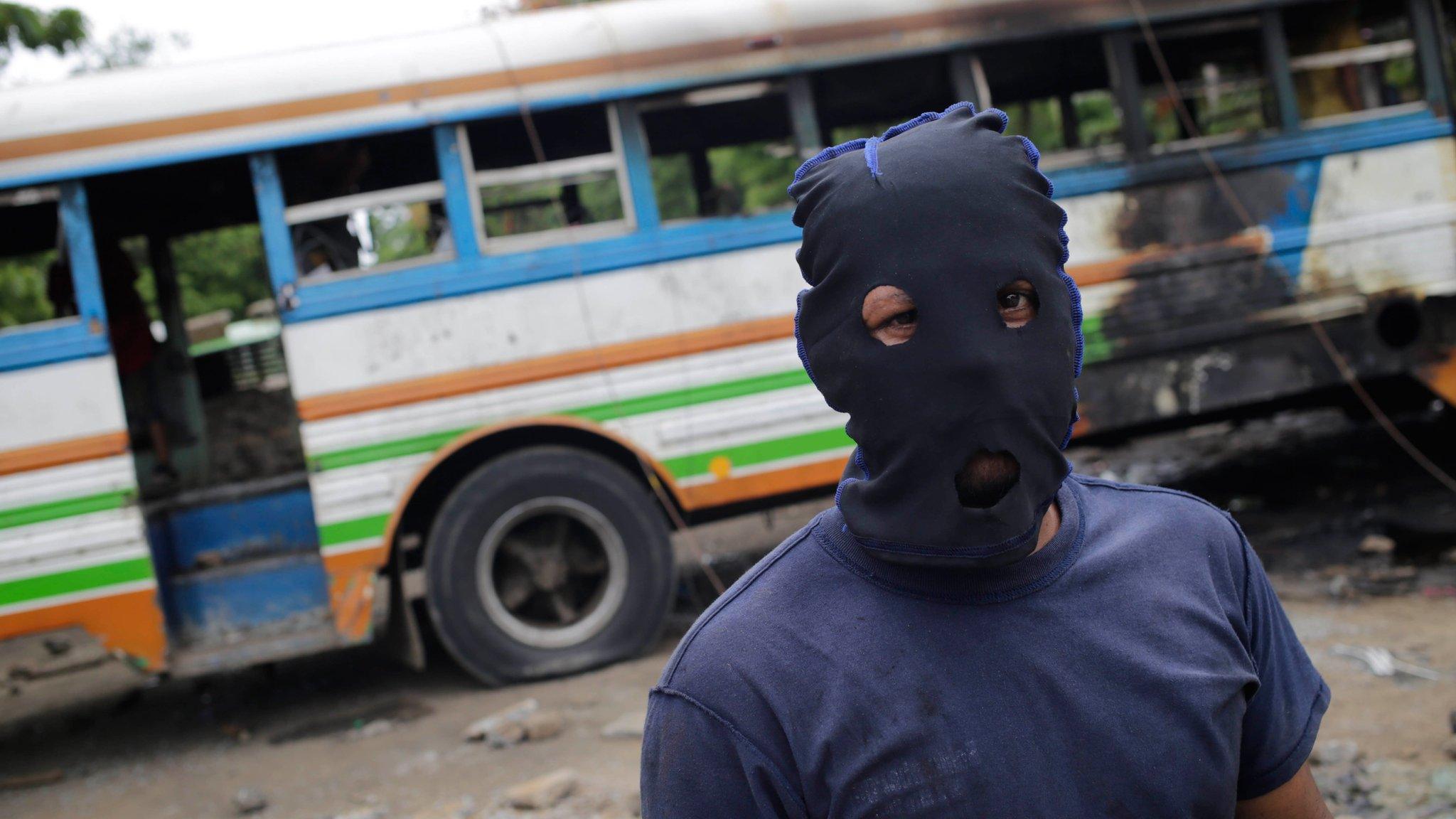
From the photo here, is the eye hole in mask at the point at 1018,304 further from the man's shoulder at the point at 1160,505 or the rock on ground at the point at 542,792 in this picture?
the rock on ground at the point at 542,792

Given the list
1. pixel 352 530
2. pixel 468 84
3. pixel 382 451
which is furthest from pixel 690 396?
pixel 468 84

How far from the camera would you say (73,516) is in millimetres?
4676

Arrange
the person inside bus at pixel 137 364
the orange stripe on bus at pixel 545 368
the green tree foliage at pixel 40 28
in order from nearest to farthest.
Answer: the orange stripe on bus at pixel 545 368 < the person inside bus at pixel 137 364 < the green tree foliage at pixel 40 28

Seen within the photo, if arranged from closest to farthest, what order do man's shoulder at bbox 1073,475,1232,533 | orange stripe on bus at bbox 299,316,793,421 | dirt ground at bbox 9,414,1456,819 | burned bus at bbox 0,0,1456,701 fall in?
man's shoulder at bbox 1073,475,1232,533 → dirt ground at bbox 9,414,1456,819 → burned bus at bbox 0,0,1456,701 → orange stripe on bus at bbox 299,316,793,421

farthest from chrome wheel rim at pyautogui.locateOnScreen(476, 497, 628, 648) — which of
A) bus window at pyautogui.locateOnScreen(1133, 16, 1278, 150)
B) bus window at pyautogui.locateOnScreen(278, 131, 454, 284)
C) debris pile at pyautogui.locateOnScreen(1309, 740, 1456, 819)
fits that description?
bus window at pyautogui.locateOnScreen(1133, 16, 1278, 150)

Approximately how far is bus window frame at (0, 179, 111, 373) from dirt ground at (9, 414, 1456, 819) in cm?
181

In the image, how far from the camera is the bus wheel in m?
4.90

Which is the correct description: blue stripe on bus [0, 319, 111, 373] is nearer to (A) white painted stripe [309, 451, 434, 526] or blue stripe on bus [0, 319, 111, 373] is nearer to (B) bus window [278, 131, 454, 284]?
(B) bus window [278, 131, 454, 284]

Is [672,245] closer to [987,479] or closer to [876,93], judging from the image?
[876,93]

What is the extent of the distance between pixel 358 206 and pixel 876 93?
2.57 meters

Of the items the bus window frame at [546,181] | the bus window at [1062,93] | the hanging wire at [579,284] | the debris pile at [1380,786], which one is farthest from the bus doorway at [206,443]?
the debris pile at [1380,786]

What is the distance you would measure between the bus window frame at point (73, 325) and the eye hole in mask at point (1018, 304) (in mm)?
4594

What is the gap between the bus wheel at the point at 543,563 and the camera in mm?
4902

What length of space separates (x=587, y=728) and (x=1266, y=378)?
11.6 feet
